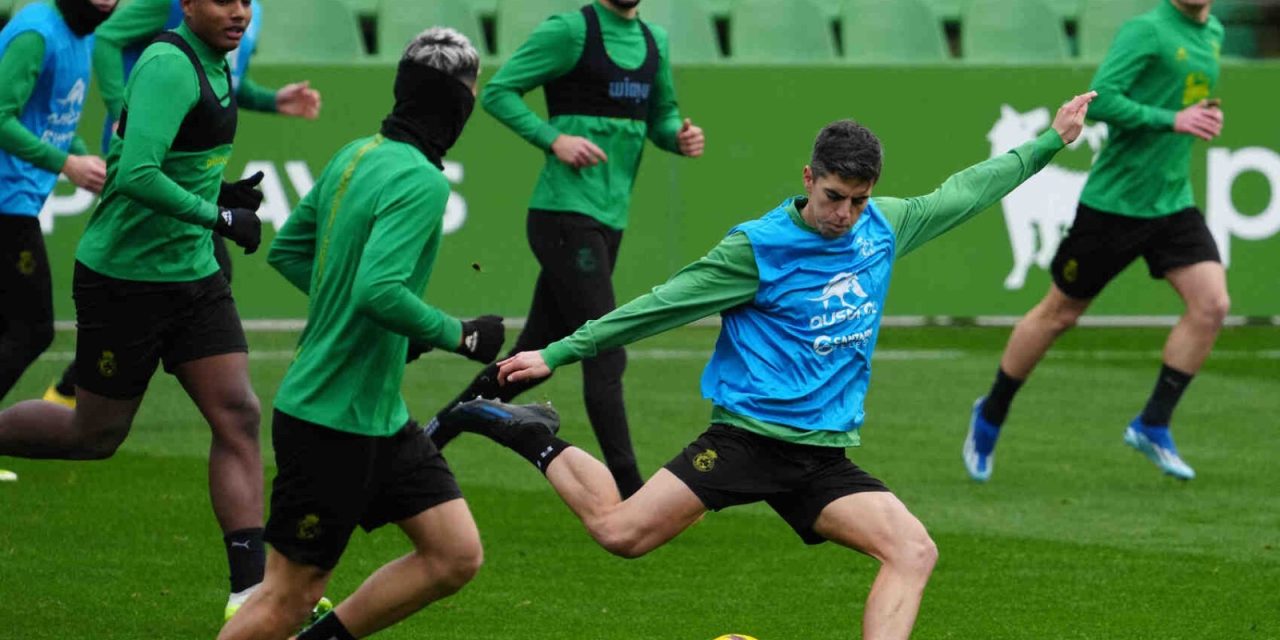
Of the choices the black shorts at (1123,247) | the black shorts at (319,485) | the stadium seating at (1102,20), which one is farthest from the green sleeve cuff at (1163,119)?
the stadium seating at (1102,20)

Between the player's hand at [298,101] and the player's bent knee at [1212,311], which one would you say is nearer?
the player's hand at [298,101]

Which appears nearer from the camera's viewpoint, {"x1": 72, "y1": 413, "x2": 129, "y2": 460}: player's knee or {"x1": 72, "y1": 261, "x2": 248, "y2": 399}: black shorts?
{"x1": 72, "y1": 261, "x2": 248, "y2": 399}: black shorts

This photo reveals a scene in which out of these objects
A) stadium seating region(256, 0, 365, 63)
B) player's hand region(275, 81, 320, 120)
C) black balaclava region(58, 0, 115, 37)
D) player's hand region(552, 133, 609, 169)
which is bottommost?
stadium seating region(256, 0, 365, 63)

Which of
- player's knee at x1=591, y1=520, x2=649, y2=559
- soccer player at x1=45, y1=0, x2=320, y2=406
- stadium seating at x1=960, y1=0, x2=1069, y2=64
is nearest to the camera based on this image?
player's knee at x1=591, y1=520, x2=649, y2=559

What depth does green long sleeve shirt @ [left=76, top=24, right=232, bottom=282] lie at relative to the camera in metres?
6.45

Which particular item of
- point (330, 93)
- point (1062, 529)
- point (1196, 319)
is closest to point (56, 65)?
point (1062, 529)

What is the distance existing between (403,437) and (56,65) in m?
3.45

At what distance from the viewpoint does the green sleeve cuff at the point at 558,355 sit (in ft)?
19.4

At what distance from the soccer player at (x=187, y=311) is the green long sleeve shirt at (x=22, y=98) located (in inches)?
42.2

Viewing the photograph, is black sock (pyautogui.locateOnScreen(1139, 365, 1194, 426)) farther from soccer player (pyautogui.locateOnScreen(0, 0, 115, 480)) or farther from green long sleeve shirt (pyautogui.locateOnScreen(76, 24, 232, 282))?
soccer player (pyautogui.locateOnScreen(0, 0, 115, 480))

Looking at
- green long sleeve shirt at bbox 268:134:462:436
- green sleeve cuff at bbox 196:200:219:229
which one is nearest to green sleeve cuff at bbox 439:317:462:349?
green long sleeve shirt at bbox 268:134:462:436

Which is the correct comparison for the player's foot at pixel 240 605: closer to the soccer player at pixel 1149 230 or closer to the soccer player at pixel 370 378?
the soccer player at pixel 370 378

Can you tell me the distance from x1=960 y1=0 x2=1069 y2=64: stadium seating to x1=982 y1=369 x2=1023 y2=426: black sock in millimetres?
6799

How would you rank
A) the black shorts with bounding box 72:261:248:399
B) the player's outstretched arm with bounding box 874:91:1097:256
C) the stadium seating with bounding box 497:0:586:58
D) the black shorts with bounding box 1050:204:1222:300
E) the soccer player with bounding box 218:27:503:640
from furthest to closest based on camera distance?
the stadium seating with bounding box 497:0:586:58
the black shorts with bounding box 1050:204:1222:300
the black shorts with bounding box 72:261:248:399
the player's outstretched arm with bounding box 874:91:1097:256
the soccer player with bounding box 218:27:503:640
